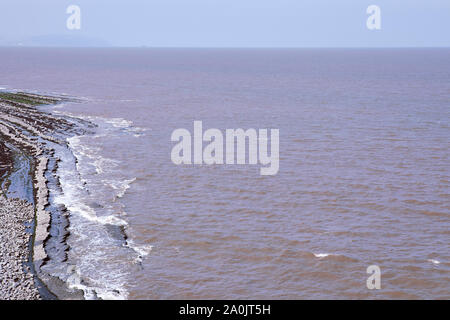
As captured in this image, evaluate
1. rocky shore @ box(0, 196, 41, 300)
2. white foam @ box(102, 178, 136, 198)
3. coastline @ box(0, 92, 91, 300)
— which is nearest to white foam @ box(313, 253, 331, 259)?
coastline @ box(0, 92, 91, 300)

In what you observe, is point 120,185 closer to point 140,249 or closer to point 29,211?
point 29,211

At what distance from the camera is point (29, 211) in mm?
29922

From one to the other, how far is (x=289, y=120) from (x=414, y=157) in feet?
70.8

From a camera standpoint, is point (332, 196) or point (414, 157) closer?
point (332, 196)

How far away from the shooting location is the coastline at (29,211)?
848 inches

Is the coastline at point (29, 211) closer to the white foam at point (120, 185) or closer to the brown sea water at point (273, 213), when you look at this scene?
the brown sea water at point (273, 213)

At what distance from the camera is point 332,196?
33.3 metres

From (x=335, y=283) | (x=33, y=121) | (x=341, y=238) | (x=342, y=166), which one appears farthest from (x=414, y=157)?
(x=33, y=121)

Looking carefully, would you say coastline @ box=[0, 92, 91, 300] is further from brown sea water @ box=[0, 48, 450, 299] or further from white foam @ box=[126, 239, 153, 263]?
white foam @ box=[126, 239, 153, 263]

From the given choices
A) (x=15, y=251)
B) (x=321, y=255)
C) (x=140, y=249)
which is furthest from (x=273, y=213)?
(x=15, y=251)

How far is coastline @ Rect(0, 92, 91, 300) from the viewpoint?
2153cm

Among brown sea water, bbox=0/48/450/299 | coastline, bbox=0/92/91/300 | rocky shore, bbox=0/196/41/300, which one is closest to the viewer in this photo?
rocky shore, bbox=0/196/41/300

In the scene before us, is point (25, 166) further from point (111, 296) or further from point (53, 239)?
point (111, 296)

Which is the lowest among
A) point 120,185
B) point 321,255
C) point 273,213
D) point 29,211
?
point 321,255
